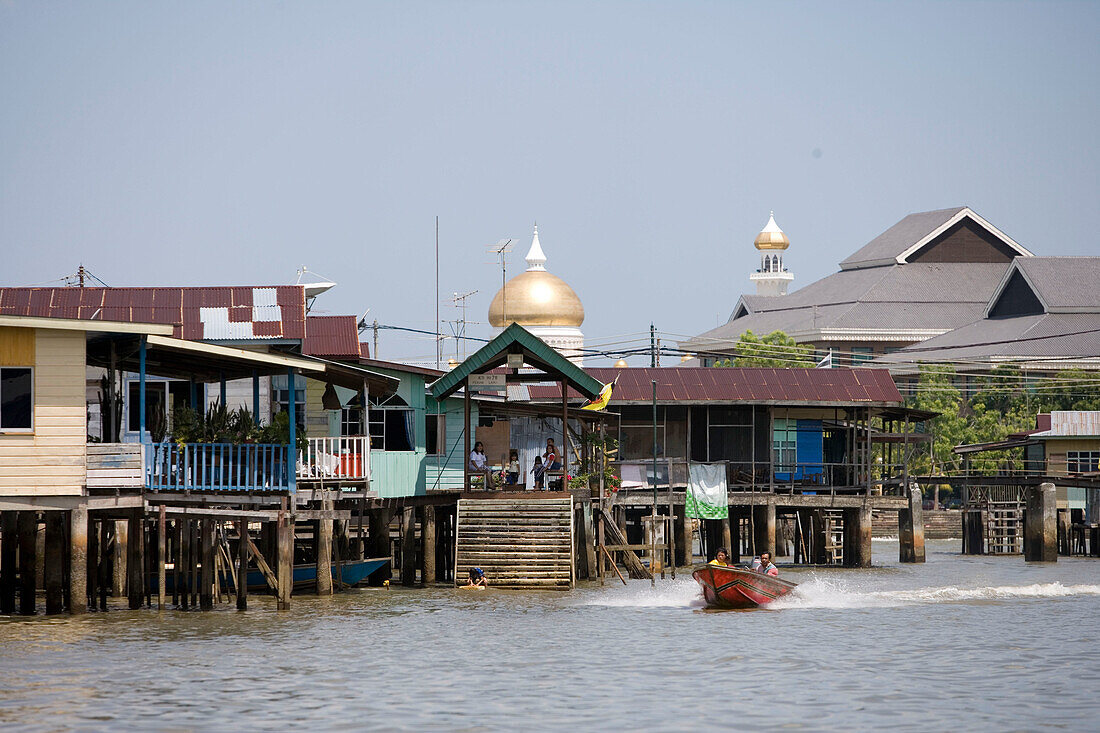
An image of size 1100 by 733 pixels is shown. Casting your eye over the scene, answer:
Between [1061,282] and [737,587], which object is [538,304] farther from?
[737,587]

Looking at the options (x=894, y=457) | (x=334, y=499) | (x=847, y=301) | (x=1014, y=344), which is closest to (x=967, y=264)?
(x=847, y=301)

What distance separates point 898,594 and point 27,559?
17482 mm

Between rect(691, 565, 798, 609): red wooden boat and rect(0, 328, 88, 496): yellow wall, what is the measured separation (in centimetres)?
1139

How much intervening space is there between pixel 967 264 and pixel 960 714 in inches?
3739

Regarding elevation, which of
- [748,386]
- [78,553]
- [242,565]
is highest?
[748,386]

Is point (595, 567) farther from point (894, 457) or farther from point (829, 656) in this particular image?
point (894, 457)

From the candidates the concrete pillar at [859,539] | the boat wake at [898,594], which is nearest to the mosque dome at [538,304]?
the concrete pillar at [859,539]

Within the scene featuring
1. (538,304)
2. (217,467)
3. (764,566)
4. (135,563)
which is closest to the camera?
(217,467)

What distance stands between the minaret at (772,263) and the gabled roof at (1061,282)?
3874 centimetres

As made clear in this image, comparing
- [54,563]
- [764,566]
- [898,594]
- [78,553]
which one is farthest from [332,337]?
[898,594]

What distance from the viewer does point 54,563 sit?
26625 mm

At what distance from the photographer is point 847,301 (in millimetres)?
105188

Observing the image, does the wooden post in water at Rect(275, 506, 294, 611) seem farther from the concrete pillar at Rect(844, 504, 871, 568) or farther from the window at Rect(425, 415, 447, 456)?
the concrete pillar at Rect(844, 504, 871, 568)

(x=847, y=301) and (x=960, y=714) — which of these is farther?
(x=847, y=301)
